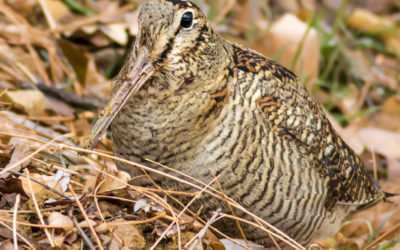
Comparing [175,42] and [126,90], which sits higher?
[175,42]

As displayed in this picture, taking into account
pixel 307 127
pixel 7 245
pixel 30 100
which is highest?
pixel 307 127

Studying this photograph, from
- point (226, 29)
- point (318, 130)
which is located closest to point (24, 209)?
point (318, 130)

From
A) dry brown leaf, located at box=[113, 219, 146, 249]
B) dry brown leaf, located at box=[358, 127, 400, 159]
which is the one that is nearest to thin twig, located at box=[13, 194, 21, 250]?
dry brown leaf, located at box=[113, 219, 146, 249]

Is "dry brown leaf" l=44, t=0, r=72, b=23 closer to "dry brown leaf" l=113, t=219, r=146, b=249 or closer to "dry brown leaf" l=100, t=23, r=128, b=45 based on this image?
"dry brown leaf" l=100, t=23, r=128, b=45

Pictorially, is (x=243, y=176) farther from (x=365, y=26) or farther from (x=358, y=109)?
(x=365, y=26)

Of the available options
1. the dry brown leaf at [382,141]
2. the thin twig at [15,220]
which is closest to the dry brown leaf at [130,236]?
the thin twig at [15,220]

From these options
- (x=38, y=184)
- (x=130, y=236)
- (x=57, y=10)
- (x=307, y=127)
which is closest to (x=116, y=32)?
(x=57, y=10)

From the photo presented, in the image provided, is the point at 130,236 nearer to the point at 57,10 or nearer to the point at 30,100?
the point at 30,100
